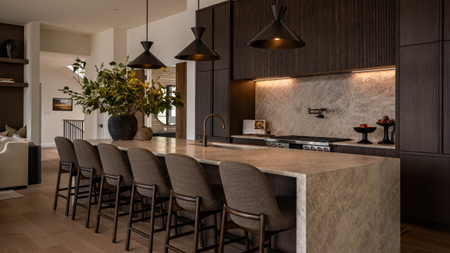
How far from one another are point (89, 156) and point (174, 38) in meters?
4.21

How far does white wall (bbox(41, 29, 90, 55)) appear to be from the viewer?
8578 mm

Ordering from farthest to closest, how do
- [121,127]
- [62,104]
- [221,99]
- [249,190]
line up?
[62,104], [221,99], [121,127], [249,190]

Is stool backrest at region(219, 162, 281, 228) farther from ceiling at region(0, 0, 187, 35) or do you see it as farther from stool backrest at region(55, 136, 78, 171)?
ceiling at region(0, 0, 187, 35)

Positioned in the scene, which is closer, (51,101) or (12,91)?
(12,91)

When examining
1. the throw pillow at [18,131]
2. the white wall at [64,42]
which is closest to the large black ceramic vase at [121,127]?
the throw pillow at [18,131]

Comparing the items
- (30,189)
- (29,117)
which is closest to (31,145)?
(30,189)

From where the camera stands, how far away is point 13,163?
5309mm

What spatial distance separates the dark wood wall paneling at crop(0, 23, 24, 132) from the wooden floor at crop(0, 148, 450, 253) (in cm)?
443

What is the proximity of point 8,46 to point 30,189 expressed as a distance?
390cm

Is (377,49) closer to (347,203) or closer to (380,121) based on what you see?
(380,121)

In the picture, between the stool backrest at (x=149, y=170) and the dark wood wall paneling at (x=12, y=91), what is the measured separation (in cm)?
668

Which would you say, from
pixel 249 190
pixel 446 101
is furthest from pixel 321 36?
pixel 249 190

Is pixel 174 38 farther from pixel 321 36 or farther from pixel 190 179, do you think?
pixel 190 179

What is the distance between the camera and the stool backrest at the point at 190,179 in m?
2.27
